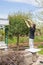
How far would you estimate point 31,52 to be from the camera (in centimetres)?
1168

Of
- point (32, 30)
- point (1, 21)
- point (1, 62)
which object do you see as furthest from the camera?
point (1, 21)

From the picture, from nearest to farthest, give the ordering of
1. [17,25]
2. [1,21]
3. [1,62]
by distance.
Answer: [1,62] < [1,21] < [17,25]

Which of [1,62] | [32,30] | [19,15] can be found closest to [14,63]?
[1,62]

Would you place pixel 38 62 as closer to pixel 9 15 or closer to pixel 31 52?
pixel 31 52

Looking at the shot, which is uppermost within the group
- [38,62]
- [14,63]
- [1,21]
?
[1,21]

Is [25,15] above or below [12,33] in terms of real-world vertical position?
above

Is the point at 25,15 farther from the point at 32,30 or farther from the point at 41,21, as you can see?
the point at 32,30

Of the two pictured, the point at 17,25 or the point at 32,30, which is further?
the point at 17,25

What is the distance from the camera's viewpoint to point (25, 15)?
22047 millimetres

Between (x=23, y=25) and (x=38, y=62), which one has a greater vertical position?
(x=23, y=25)

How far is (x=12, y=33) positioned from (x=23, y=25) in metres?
1.34

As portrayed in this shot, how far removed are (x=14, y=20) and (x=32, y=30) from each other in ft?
27.8

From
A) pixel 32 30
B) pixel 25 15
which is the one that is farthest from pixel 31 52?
pixel 25 15

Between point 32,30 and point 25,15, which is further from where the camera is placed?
point 25,15
